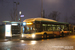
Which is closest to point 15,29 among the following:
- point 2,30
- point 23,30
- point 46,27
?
point 2,30

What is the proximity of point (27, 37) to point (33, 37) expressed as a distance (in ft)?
4.19

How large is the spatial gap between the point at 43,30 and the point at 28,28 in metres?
3.40

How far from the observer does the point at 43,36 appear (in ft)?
81.8

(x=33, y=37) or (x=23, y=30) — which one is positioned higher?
(x=23, y=30)

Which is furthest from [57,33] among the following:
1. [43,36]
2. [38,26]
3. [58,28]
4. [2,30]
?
[2,30]

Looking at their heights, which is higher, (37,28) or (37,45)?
(37,28)

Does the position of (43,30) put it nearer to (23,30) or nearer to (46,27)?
(46,27)

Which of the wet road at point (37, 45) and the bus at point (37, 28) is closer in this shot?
the wet road at point (37, 45)

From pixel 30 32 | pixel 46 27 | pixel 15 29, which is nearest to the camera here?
pixel 30 32

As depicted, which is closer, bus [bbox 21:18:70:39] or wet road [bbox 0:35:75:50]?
wet road [bbox 0:35:75:50]

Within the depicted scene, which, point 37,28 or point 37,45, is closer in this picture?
point 37,45

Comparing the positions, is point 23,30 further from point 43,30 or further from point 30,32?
point 43,30

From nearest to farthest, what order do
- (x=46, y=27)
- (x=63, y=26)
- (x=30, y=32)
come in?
(x=30, y=32), (x=46, y=27), (x=63, y=26)

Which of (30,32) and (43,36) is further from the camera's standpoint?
(43,36)
